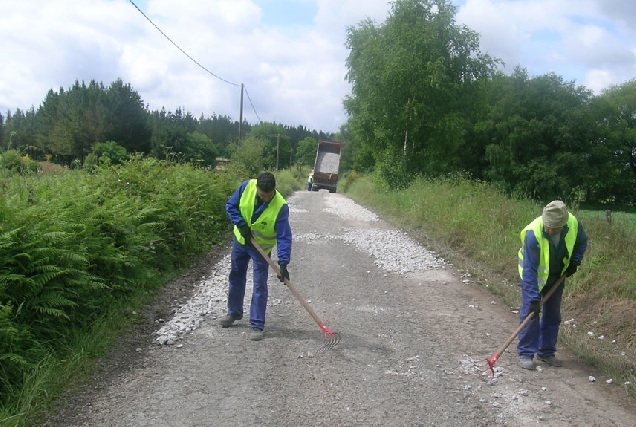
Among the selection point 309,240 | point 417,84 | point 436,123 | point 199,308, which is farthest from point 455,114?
point 199,308

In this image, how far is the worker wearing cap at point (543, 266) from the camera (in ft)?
16.9

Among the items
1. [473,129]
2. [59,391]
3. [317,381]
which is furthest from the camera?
[473,129]

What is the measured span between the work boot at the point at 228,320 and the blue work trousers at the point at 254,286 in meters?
0.03

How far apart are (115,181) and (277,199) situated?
13.6 feet

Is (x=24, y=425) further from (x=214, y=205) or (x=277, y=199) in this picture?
(x=214, y=205)

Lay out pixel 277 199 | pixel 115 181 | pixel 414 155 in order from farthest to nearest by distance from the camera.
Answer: pixel 414 155, pixel 115 181, pixel 277 199

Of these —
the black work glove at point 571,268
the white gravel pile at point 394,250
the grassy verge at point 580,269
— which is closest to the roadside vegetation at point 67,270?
the white gravel pile at point 394,250

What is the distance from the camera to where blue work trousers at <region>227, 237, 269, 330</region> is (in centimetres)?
582

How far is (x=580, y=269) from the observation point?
7.55 meters

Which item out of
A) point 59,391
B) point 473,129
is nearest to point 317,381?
point 59,391

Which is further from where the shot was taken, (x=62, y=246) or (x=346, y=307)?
(x=346, y=307)

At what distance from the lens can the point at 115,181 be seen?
8.91 m

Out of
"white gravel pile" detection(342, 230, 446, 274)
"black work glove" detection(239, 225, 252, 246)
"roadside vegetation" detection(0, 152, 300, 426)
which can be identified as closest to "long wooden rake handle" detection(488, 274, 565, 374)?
"black work glove" detection(239, 225, 252, 246)

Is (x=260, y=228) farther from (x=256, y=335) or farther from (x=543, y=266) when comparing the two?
(x=543, y=266)
